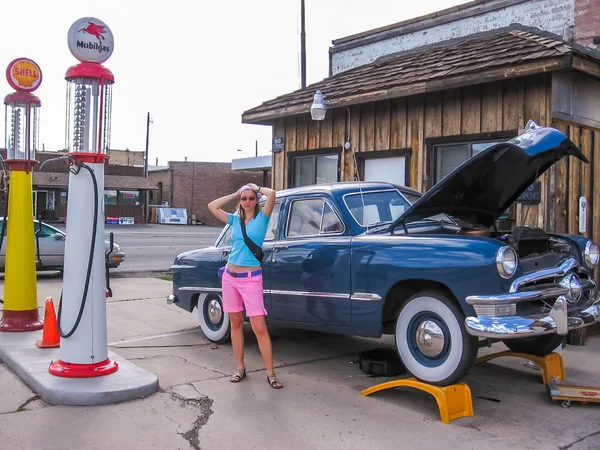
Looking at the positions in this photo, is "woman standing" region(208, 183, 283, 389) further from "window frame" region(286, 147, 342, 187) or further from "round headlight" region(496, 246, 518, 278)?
"window frame" region(286, 147, 342, 187)

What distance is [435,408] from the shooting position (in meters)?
4.88

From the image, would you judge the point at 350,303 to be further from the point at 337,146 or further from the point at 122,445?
the point at 337,146

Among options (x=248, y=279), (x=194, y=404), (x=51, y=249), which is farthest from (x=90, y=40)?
(x=51, y=249)

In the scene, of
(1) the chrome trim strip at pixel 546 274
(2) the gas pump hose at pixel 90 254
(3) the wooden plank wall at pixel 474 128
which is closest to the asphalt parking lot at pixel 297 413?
(2) the gas pump hose at pixel 90 254

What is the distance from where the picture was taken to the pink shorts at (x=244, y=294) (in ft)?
17.8

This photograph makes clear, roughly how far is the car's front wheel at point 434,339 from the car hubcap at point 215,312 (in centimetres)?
253

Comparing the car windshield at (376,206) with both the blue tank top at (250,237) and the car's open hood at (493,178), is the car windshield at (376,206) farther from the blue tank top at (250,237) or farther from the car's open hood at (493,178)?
the blue tank top at (250,237)

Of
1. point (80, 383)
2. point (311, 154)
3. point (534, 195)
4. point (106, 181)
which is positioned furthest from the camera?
point (106, 181)

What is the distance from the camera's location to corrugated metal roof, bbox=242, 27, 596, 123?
302 inches

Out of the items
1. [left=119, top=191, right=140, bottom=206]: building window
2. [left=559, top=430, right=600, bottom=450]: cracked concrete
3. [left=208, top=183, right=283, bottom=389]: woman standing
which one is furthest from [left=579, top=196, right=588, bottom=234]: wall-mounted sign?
[left=119, top=191, right=140, bottom=206]: building window

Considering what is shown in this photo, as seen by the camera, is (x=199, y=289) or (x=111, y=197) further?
(x=111, y=197)

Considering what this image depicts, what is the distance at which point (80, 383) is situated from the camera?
507 cm

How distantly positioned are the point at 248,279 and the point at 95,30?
8.26 ft

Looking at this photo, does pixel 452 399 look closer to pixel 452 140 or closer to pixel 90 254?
pixel 90 254
